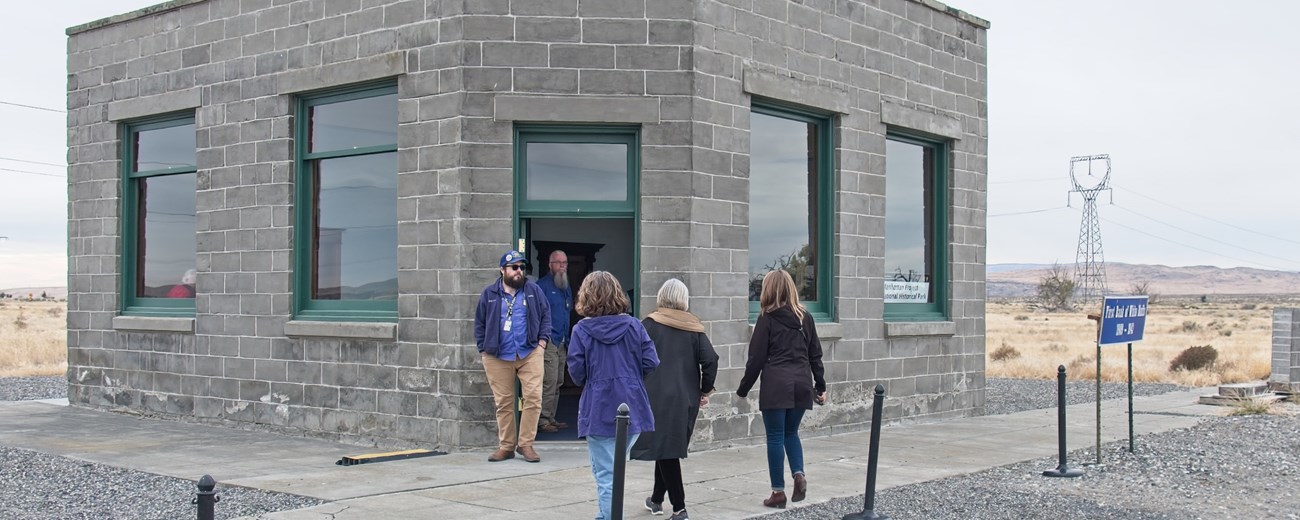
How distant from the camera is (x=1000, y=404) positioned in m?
17.3

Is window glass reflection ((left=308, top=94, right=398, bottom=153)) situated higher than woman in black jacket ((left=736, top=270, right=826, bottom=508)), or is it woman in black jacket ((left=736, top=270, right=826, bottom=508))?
window glass reflection ((left=308, top=94, right=398, bottom=153))

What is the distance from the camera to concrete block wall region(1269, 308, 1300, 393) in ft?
61.1

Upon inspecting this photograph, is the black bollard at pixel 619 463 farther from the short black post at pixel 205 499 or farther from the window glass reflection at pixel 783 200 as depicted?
the window glass reflection at pixel 783 200

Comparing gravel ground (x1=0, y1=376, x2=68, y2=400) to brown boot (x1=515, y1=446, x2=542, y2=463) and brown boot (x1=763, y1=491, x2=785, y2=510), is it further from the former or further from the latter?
brown boot (x1=763, y1=491, x2=785, y2=510)

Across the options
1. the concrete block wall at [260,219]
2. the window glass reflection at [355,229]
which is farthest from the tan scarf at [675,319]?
the window glass reflection at [355,229]

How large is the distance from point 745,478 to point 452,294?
124 inches

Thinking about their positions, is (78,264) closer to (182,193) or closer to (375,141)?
(182,193)

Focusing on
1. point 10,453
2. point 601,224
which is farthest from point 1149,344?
point 10,453

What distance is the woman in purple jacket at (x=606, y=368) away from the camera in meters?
7.54

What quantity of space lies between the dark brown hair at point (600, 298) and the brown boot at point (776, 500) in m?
1.87

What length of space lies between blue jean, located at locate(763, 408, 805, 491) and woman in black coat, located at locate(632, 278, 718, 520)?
678 millimetres

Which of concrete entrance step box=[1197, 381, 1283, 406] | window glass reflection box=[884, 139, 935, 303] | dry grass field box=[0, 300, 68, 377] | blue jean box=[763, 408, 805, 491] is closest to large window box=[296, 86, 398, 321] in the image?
blue jean box=[763, 408, 805, 491]

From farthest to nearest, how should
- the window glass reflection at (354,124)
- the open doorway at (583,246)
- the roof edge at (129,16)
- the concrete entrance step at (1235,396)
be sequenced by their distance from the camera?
the concrete entrance step at (1235,396)
the open doorway at (583,246)
the roof edge at (129,16)
the window glass reflection at (354,124)

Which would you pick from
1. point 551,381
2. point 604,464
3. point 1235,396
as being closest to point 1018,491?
point 604,464
